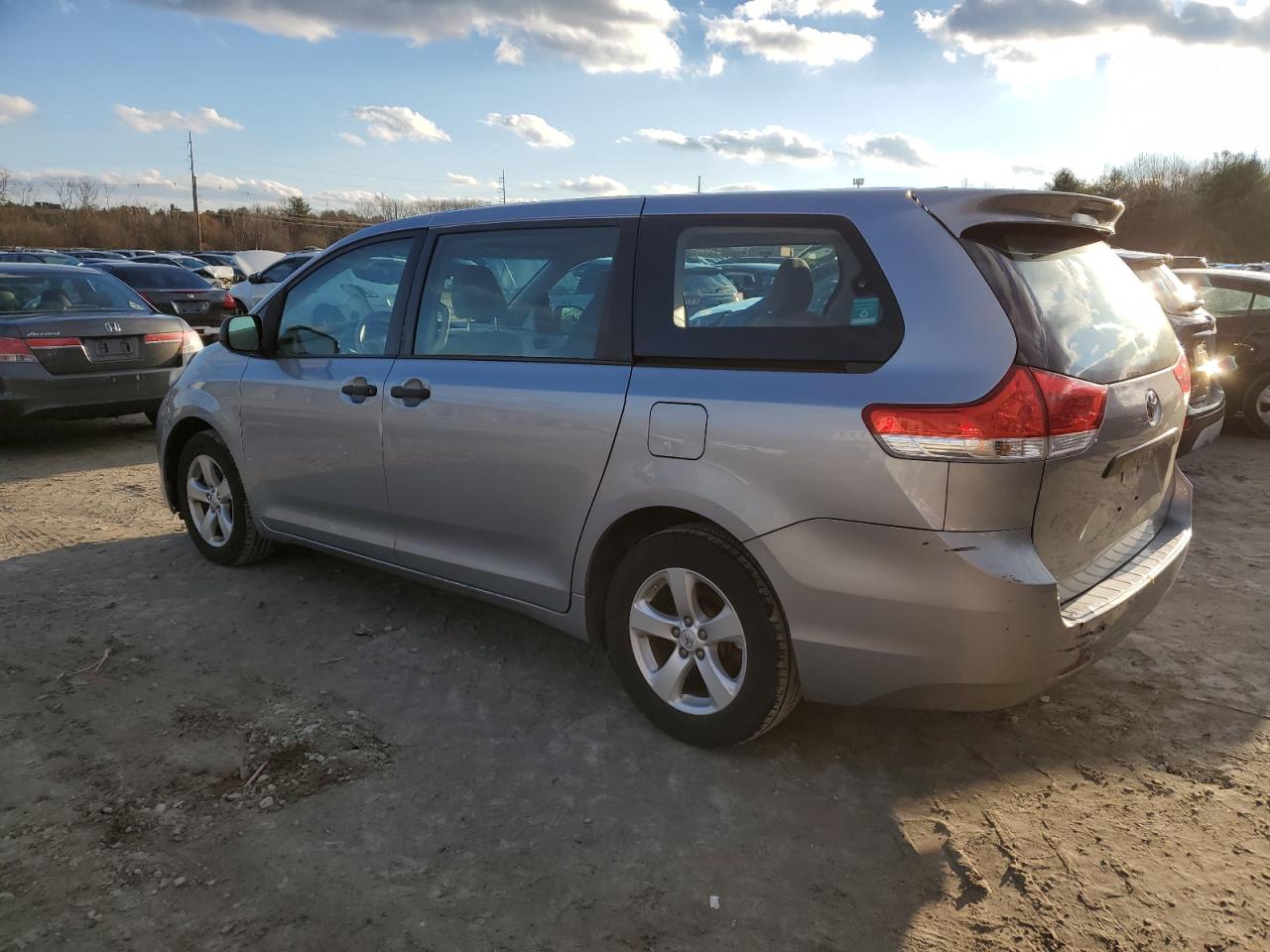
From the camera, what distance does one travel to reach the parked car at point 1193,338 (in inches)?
246

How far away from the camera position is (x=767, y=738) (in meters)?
3.18

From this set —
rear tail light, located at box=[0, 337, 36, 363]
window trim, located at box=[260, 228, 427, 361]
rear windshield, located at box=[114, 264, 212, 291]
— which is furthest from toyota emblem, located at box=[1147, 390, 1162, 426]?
rear windshield, located at box=[114, 264, 212, 291]

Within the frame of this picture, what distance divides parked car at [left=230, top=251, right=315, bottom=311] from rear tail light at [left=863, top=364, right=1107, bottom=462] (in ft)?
45.7

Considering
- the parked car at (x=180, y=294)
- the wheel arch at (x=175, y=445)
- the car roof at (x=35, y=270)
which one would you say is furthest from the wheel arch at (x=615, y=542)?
the parked car at (x=180, y=294)

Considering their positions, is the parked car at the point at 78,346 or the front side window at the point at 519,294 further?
the parked car at the point at 78,346

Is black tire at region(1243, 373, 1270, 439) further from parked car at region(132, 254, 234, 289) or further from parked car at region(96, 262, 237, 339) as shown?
parked car at region(132, 254, 234, 289)

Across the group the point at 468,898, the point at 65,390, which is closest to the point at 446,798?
the point at 468,898

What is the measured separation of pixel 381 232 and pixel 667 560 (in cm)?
217

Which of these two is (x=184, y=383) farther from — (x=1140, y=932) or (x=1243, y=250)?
(x=1243, y=250)

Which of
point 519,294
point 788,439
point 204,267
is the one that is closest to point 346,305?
point 519,294

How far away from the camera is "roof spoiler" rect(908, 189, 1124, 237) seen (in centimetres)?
266

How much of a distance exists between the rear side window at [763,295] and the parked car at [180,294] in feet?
40.6

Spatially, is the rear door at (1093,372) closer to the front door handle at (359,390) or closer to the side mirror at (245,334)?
the front door handle at (359,390)

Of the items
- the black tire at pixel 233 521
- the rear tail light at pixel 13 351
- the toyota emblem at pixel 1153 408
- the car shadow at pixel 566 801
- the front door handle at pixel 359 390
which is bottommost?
the car shadow at pixel 566 801
